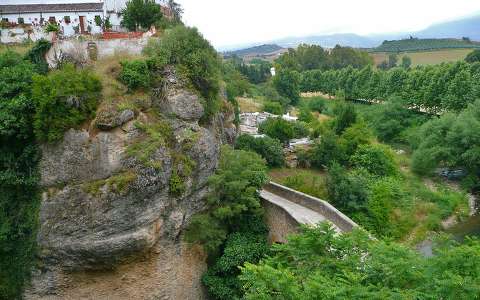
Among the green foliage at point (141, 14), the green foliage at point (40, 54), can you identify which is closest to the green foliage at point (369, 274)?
the green foliage at point (40, 54)

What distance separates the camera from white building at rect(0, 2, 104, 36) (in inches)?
922

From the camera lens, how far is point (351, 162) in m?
29.4

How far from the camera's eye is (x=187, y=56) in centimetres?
1817

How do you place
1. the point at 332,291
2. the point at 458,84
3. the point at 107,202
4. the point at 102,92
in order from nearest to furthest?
the point at 332,291
the point at 107,202
the point at 102,92
the point at 458,84

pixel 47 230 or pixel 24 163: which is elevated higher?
pixel 24 163

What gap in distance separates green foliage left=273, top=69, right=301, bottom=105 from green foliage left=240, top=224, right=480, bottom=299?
45609mm

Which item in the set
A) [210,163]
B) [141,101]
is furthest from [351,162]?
[141,101]

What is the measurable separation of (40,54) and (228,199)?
9891 millimetres

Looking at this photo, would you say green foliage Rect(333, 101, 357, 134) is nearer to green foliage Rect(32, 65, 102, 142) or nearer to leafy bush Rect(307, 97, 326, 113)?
leafy bush Rect(307, 97, 326, 113)

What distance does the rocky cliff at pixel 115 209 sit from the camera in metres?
15.3

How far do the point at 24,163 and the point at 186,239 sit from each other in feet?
21.2

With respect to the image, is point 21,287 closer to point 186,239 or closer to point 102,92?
point 186,239

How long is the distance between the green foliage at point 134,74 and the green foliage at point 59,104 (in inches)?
63.6

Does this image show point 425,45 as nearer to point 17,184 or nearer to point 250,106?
point 250,106
